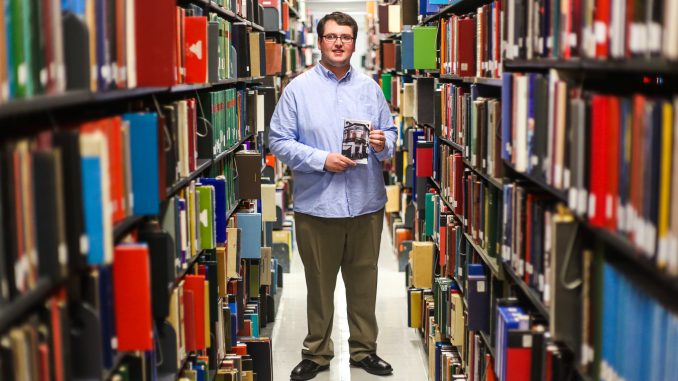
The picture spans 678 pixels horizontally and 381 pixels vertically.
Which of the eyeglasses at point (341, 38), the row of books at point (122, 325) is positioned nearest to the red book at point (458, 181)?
the eyeglasses at point (341, 38)

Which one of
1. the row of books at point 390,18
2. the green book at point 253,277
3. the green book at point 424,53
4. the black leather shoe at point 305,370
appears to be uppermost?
the row of books at point 390,18

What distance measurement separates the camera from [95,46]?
2121 millimetres

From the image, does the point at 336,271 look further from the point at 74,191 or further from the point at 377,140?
the point at 74,191

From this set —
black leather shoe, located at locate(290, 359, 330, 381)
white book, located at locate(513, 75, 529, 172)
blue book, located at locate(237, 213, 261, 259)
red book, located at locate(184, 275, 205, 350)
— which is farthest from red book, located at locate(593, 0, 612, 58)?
black leather shoe, located at locate(290, 359, 330, 381)

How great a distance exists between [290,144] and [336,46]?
24.0 inches

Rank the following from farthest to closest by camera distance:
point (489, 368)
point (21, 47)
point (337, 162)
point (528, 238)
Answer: point (337, 162) → point (489, 368) → point (528, 238) → point (21, 47)

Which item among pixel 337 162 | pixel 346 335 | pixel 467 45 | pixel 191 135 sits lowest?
pixel 346 335

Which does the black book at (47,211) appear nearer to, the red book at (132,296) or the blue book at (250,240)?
the red book at (132,296)

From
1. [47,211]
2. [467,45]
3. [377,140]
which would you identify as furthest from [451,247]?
[47,211]

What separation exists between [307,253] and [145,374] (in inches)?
90.1

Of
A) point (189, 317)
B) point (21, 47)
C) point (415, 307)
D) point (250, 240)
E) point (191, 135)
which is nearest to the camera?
point (21, 47)

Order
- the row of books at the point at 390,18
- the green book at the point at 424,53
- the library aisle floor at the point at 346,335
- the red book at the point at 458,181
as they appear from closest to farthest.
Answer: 1. the red book at the point at 458,181
2. the library aisle floor at the point at 346,335
3. the green book at the point at 424,53
4. the row of books at the point at 390,18

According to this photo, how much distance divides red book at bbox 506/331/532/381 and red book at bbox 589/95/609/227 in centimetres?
71

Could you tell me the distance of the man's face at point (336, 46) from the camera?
4.71 metres
